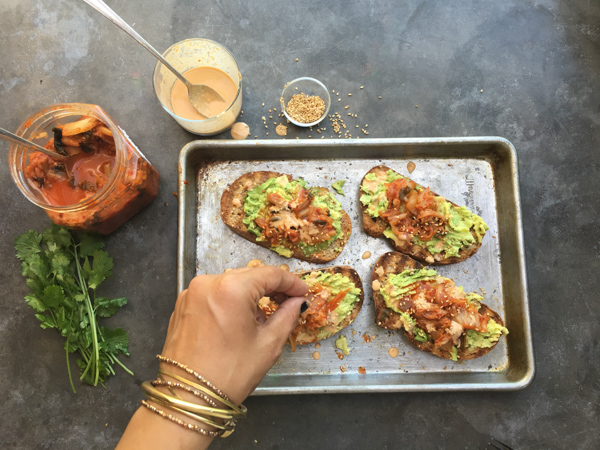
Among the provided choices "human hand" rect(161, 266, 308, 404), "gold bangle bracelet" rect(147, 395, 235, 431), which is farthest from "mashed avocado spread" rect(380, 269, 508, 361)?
"gold bangle bracelet" rect(147, 395, 235, 431)

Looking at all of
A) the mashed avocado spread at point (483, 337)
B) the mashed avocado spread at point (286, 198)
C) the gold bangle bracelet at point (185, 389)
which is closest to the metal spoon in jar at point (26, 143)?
the mashed avocado spread at point (286, 198)

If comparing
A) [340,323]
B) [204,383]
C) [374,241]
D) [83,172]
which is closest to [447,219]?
[374,241]

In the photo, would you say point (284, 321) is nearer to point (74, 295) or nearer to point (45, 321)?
point (74, 295)

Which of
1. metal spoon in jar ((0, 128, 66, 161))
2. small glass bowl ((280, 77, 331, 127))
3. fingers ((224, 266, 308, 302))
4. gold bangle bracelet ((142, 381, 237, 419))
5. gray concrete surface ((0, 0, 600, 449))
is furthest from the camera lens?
small glass bowl ((280, 77, 331, 127))

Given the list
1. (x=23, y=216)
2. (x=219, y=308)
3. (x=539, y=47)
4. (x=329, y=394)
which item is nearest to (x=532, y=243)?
(x=539, y=47)

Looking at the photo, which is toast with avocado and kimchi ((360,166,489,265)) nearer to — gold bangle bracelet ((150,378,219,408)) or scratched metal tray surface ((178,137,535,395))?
scratched metal tray surface ((178,137,535,395))

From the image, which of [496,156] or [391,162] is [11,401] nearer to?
[391,162]
